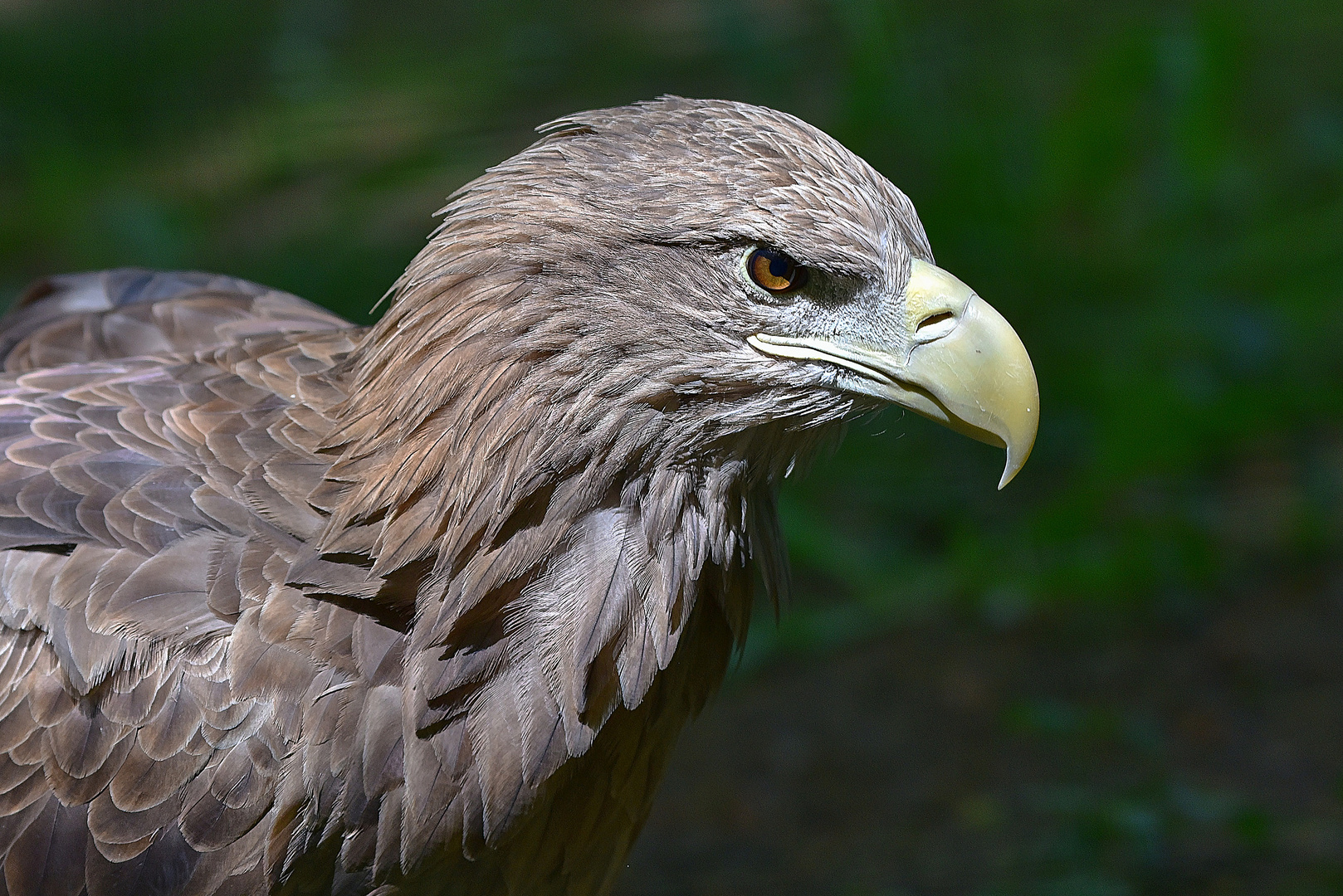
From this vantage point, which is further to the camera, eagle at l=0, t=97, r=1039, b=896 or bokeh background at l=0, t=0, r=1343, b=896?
bokeh background at l=0, t=0, r=1343, b=896

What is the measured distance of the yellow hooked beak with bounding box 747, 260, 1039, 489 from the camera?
232cm

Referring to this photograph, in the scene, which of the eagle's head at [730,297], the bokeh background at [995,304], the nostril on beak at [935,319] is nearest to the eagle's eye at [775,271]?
the eagle's head at [730,297]

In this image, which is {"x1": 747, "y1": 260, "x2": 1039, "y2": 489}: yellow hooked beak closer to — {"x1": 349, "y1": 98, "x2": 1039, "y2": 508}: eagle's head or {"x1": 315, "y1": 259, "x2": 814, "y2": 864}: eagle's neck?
{"x1": 349, "y1": 98, "x2": 1039, "y2": 508}: eagle's head

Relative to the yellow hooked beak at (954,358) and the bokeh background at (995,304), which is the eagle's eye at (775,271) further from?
the bokeh background at (995,304)

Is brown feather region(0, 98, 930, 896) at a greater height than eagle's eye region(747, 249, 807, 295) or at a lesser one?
lesser

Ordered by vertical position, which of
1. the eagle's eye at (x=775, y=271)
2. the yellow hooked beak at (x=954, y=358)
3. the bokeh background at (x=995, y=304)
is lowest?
the bokeh background at (x=995, y=304)

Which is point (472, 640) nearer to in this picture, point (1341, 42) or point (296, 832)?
point (296, 832)

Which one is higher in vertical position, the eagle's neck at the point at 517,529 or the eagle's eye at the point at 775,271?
the eagle's eye at the point at 775,271

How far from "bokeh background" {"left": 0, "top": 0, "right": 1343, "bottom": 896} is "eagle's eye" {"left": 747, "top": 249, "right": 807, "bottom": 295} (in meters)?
0.76

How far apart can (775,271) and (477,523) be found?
0.62m

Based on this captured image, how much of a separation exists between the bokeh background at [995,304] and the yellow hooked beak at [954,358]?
678mm

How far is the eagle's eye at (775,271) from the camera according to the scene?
2.29m

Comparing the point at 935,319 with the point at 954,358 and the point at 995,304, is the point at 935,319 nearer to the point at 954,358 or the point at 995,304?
the point at 954,358

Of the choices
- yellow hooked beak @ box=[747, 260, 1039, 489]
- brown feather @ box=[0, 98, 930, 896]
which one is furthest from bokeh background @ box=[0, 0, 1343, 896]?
brown feather @ box=[0, 98, 930, 896]
